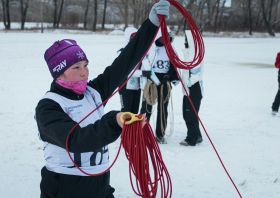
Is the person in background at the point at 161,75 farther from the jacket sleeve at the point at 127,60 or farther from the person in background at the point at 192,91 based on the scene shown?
the jacket sleeve at the point at 127,60

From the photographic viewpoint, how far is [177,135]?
4.40 meters

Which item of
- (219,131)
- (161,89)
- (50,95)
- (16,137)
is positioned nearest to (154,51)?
(161,89)

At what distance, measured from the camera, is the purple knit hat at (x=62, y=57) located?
1.43 meters

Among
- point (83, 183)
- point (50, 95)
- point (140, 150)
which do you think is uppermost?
point (50, 95)

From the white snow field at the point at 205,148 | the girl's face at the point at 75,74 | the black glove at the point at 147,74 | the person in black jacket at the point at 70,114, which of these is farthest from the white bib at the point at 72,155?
the black glove at the point at 147,74

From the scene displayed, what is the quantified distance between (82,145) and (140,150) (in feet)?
0.93

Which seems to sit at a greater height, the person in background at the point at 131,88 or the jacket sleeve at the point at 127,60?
the jacket sleeve at the point at 127,60

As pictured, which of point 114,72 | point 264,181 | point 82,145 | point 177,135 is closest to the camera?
point 82,145

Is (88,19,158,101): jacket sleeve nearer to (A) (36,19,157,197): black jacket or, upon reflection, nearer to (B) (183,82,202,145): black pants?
(A) (36,19,157,197): black jacket

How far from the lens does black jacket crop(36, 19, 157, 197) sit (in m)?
1.02

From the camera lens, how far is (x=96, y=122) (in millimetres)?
1059

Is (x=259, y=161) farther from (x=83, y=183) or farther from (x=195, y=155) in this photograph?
(x=83, y=183)

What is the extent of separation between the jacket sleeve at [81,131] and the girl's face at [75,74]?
0.28 meters

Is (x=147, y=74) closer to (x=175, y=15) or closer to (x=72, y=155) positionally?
(x=72, y=155)
